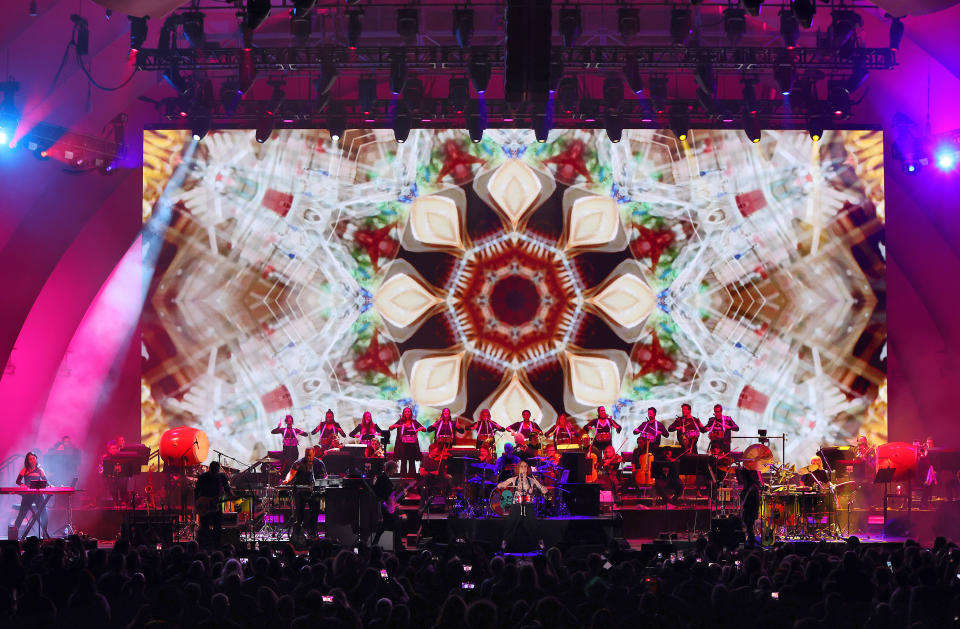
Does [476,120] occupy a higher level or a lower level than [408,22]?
lower

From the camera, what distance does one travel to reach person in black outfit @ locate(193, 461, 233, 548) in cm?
1260

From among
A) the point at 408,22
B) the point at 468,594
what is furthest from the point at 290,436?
the point at 468,594

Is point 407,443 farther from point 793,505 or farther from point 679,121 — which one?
point 679,121

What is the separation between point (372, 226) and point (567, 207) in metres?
3.13

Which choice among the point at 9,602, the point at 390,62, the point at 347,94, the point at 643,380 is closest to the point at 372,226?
the point at 347,94

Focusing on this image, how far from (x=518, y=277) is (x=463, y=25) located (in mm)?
5266

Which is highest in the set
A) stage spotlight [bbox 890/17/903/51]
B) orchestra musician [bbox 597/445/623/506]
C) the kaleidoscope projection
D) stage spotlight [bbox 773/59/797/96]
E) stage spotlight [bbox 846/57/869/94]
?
stage spotlight [bbox 890/17/903/51]

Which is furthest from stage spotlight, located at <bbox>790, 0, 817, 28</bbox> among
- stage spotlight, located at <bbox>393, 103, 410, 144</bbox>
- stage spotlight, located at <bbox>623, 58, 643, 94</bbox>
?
stage spotlight, located at <bbox>393, 103, 410, 144</bbox>

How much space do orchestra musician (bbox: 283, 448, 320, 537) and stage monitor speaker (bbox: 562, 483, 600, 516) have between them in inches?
124

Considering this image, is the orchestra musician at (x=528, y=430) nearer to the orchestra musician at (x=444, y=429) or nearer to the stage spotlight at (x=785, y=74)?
the orchestra musician at (x=444, y=429)

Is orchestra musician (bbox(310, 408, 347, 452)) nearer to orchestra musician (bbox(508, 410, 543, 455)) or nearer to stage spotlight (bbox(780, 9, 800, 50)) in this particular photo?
orchestra musician (bbox(508, 410, 543, 455))

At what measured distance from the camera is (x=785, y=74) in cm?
1423

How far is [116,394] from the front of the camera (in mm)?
18000

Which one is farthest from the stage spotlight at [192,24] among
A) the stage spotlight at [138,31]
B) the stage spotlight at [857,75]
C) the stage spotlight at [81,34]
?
the stage spotlight at [857,75]
